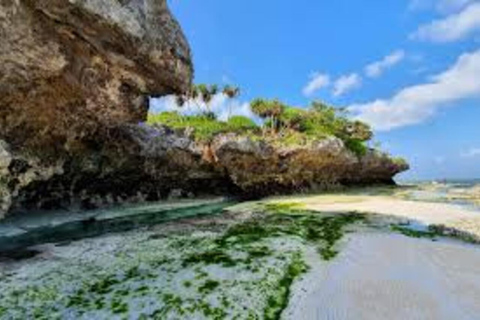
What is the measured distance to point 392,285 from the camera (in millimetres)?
11680

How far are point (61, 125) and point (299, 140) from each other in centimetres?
2821

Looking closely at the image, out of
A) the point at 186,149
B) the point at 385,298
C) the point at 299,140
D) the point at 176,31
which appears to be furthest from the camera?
the point at 299,140

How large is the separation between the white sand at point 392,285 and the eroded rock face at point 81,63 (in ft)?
33.0

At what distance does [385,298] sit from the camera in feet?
34.9

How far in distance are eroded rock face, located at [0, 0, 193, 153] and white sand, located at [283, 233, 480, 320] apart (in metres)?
10.1

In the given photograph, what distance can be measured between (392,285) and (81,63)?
1420cm

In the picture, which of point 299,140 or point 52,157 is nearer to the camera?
point 52,157

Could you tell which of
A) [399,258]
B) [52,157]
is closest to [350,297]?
[399,258]

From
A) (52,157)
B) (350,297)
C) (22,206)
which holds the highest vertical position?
(52,157)

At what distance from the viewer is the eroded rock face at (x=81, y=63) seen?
14883mm

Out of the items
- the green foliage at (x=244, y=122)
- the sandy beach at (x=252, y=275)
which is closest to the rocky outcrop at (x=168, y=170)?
the sandy beach at (x=252, y=275)

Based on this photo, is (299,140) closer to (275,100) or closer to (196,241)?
(275,100)

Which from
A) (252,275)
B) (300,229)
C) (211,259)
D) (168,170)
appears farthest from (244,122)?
(252,275)

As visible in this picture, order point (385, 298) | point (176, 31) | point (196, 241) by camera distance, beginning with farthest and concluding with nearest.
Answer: point (176, 31)
point (196, 241)
point (385, 298)
